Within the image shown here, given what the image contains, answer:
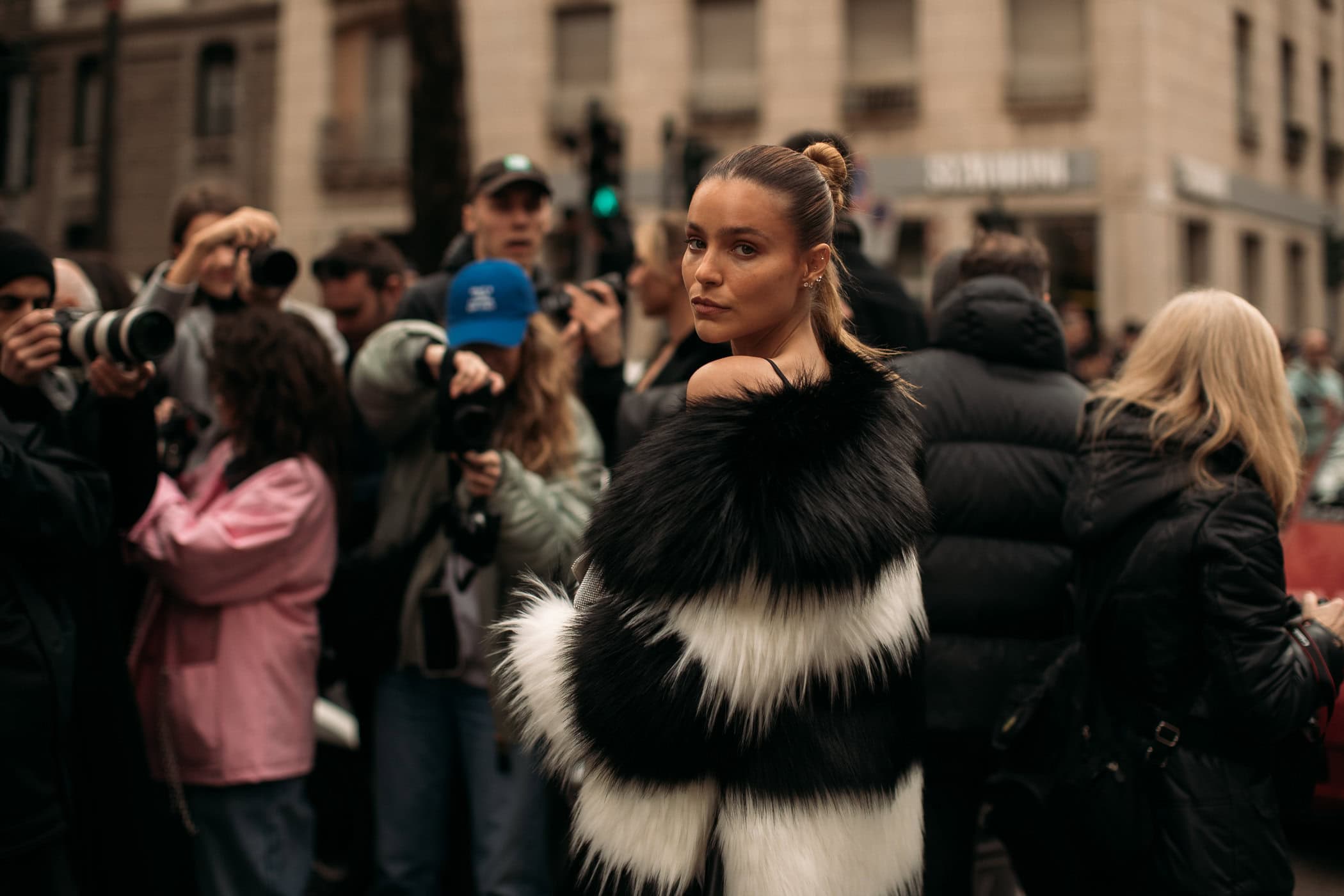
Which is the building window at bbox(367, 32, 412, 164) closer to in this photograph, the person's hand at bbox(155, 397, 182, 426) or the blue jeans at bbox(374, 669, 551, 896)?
the person's hand at bbox(155, 397, 182, 426)

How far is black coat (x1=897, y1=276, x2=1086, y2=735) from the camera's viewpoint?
3398 mm

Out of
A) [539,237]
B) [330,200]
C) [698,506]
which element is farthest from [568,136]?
[330,200]

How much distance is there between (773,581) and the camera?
78.7 inches

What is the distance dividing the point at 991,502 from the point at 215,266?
97.2 inches

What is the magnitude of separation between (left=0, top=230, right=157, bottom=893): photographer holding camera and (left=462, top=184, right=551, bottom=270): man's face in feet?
4.27

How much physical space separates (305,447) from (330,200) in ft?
A: 66.1

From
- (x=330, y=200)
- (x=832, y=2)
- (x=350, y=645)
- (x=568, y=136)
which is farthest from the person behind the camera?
(x=330, y=200)

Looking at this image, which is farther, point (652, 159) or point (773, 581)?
point (652, 159)

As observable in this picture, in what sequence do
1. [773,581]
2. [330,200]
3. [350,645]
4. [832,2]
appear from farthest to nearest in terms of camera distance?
[330,200]
[832,2]
[350,645]
[773,581]

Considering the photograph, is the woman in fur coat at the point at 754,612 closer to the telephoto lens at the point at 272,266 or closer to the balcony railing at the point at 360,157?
the telephoto lens at the point at 272,266

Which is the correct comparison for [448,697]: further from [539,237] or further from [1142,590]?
[1142,590]

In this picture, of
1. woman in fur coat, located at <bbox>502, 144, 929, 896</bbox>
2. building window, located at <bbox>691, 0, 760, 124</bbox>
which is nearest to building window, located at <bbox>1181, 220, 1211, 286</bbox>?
building window, located at <bbox>691, 0, 760, 124</bbox>

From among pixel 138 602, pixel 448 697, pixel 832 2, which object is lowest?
pixel 448 697

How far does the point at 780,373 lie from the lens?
6.92 ft
